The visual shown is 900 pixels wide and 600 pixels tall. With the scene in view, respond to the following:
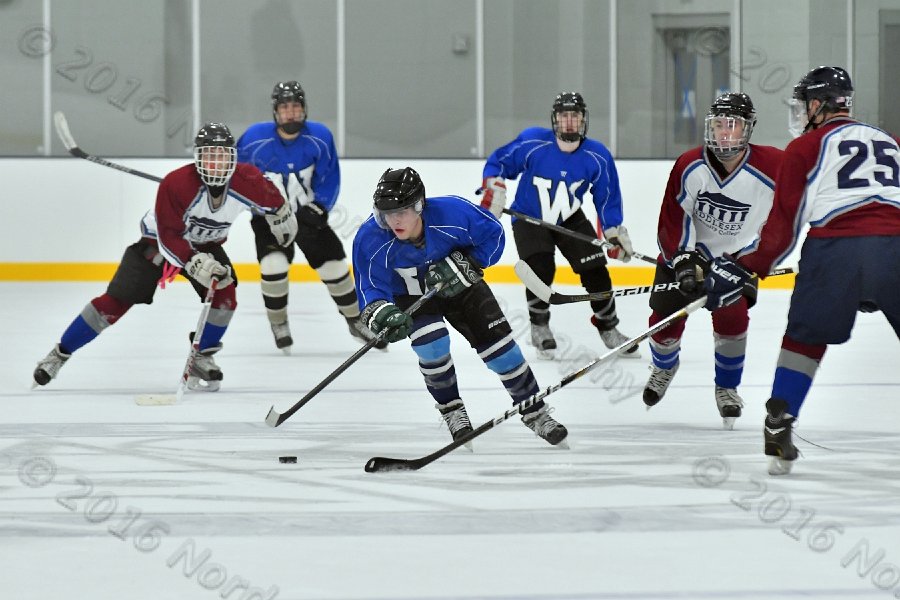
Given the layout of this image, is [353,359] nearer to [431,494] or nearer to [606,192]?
[431,494]

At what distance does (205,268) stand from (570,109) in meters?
1.91

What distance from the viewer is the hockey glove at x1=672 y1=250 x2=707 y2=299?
3439 mm

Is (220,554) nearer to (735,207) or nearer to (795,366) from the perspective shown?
(795,366)

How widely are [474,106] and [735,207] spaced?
573cm

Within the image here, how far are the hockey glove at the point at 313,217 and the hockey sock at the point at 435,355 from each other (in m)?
2.72

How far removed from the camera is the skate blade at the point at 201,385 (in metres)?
5.00

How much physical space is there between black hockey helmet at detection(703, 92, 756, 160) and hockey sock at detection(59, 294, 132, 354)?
2.07m

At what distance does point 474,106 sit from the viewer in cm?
970

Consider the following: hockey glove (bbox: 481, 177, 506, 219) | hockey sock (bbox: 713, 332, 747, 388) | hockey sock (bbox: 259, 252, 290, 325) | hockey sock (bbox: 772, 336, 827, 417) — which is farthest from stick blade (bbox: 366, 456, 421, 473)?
hockey sock (bbox: 259, 252, 290, 325)

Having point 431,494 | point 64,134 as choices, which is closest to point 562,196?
point 64,134

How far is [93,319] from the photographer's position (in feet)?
16.2

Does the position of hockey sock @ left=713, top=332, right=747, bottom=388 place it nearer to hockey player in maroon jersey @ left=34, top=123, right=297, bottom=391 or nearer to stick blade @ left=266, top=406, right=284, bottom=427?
stick blade @ left=266, top=406, right=284, bottom=427

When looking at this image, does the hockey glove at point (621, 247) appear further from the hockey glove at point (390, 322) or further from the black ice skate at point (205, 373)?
the hockey glove at point (390, 322)

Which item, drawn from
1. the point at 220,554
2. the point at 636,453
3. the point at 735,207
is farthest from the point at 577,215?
the point at 220,554
